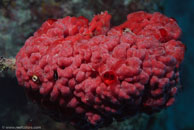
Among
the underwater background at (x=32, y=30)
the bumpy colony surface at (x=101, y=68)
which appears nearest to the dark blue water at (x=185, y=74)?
the underwater background at (x=32, y=30)

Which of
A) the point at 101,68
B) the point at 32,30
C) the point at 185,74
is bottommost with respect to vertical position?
the point at 185,74

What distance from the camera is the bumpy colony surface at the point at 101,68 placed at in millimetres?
2404

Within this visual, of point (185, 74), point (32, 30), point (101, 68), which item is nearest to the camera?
point (101, 68)

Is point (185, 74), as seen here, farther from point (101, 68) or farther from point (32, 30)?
point (101, 68)

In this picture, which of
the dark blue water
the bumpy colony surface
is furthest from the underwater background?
the dark blue water

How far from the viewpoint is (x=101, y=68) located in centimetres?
246

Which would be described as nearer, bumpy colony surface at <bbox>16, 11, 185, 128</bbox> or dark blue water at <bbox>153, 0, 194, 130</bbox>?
bumpy colony surface at <bbox>16, 11, 185, 128</bbox>

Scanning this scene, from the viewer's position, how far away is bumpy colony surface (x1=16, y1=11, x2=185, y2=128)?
2.40m

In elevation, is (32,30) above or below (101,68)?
above

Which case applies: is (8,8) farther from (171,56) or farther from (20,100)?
(171,56)

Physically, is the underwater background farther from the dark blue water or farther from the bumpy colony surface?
the dark blue water

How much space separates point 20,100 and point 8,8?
371 cm

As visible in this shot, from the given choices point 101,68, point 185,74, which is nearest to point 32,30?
point 101,68

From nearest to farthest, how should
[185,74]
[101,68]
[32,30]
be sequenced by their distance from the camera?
1. [101,68]
2. [32,30]
3. [185,74]
